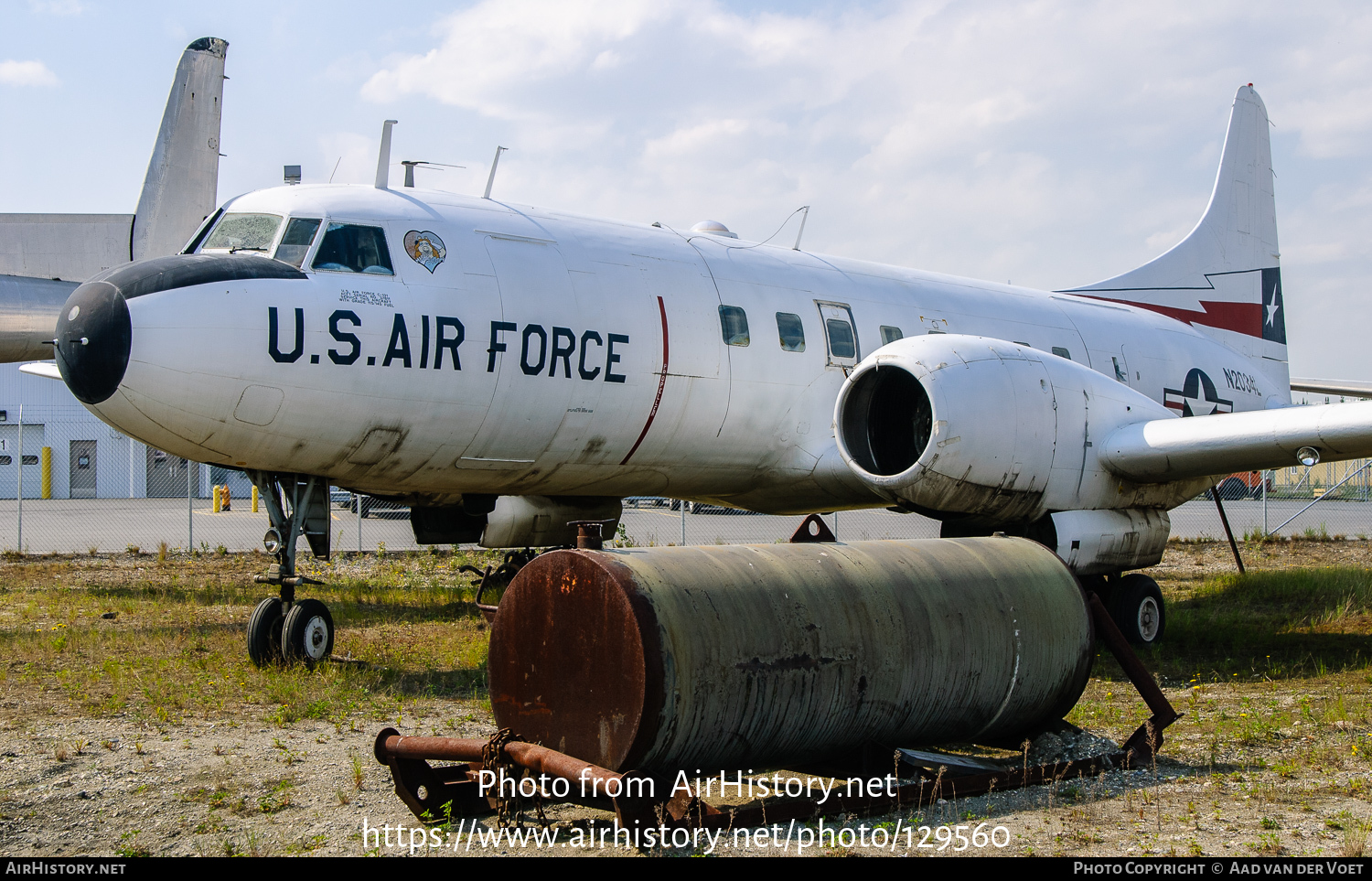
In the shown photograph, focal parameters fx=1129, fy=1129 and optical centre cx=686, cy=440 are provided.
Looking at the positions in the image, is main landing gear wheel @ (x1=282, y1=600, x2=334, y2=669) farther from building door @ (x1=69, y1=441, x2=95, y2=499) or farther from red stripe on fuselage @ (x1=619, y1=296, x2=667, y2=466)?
building door @ (x1=69, y1=441, x2=95, y2=499)

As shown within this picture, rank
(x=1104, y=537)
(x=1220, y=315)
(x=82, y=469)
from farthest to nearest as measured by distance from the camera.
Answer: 1. (x=82, y=469)
2. (x=1220, y=315)
3. (x=1104, y=537)

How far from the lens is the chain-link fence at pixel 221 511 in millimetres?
23422

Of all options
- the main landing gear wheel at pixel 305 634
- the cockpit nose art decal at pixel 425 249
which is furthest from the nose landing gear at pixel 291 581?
the cockpit nose art decal at pixel 425 249

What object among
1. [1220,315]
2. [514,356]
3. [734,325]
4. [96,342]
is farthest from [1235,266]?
[96,342]

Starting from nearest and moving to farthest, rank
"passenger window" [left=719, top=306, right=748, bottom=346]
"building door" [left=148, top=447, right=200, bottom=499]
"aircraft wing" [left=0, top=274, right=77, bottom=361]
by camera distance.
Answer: "passenger window" [left=719, top=306, right=748, bottom=346], "aircraft wing" [left=0, top=274, right=77, bottom=361], "building door" [left=148, top=447, right=200, bottom=499]

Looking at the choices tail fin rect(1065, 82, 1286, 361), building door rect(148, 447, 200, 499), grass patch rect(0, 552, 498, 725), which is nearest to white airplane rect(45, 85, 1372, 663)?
grass patch rect(0, 552, 498, 725)

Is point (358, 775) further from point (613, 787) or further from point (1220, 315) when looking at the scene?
point (1220, 315)

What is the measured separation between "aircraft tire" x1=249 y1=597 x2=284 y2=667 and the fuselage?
45.5 inches

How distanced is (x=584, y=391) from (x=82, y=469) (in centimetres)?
4014

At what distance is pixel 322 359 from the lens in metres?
8.19

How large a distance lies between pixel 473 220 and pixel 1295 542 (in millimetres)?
19226

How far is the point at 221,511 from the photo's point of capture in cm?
3444

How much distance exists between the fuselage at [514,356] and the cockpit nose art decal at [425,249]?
0.01 meters

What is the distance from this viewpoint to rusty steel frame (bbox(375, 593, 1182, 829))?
4.79m
